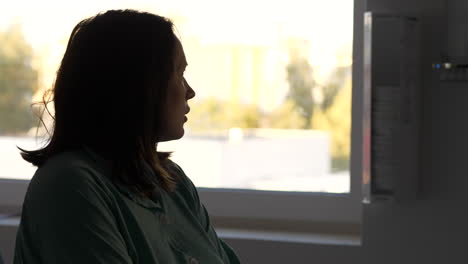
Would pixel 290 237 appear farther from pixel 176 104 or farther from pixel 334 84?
pixel 176 104

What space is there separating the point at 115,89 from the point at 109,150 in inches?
4.3

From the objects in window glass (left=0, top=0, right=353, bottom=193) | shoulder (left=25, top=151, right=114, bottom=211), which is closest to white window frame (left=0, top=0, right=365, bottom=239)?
window glass (left=0, top=0, right=353, bottom=193)

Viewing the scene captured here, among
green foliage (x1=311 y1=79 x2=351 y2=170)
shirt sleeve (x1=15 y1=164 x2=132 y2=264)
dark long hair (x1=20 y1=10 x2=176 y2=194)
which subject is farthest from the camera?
green foliage (x1=311 y1=79 x2=351 y2=170)

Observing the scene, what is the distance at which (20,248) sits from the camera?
48.5 inches

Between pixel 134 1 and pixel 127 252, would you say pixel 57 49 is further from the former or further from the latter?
pixel 127 252

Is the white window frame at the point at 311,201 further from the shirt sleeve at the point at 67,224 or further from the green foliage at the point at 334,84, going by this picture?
the shirt sleeve at the point at 67,224

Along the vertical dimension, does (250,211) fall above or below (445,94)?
below

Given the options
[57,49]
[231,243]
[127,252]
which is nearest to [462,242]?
[231,243]

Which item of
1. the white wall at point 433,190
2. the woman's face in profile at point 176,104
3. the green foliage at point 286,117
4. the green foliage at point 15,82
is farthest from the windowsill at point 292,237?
the woman's face in profile at point 176,104

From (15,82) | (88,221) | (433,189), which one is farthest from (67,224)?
(15,82)

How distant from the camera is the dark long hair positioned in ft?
4.23

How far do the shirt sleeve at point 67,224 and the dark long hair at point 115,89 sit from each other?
11 centimetres

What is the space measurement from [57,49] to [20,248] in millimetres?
1568

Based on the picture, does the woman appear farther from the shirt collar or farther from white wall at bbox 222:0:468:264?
white wall at bbox 222:0:468:264
